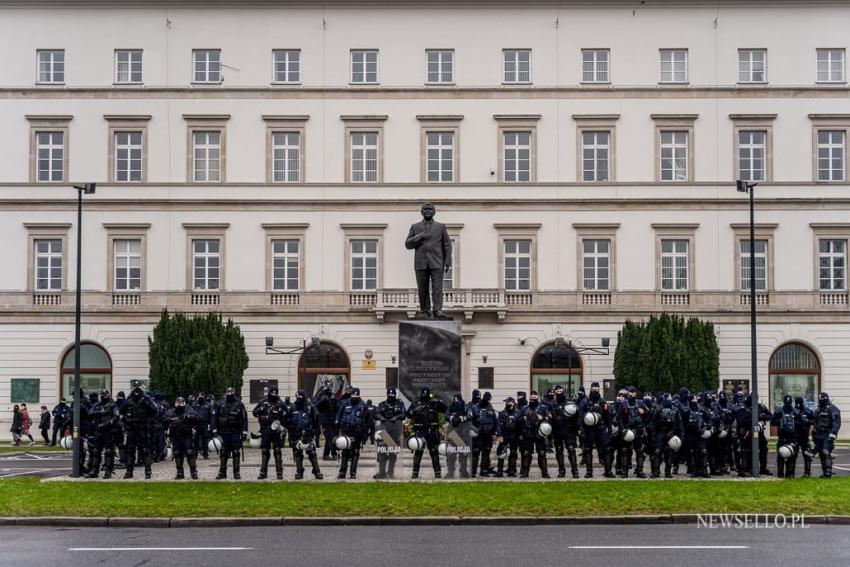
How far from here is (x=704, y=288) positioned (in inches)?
1715

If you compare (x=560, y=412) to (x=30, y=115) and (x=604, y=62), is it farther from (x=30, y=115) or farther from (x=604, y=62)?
(x=30, y=115)

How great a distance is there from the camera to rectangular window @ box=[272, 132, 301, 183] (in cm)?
4416

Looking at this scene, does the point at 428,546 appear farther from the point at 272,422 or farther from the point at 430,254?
the point at 430,254

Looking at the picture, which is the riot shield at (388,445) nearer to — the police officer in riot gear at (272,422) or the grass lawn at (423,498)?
the grass lawn at (423,498)

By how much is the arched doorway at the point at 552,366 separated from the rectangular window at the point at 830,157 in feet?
40.8

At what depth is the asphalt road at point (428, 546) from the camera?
12.9 m

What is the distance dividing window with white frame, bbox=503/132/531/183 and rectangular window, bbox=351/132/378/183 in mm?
5300

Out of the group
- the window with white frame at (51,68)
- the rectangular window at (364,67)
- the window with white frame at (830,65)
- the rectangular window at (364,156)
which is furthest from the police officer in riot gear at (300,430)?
the window with white frame at (830,65)

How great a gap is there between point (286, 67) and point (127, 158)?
24.5ft

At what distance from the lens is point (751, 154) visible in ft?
144

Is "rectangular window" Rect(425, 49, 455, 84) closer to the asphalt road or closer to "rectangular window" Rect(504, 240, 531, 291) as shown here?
"rectangular window" Rect(504, 240, 531, 291)

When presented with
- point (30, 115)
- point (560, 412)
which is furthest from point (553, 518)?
point (30, 115)

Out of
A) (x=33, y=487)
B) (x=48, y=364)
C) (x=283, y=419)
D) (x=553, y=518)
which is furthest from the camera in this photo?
(x=48, y=364)

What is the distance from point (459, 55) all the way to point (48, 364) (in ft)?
68.0
